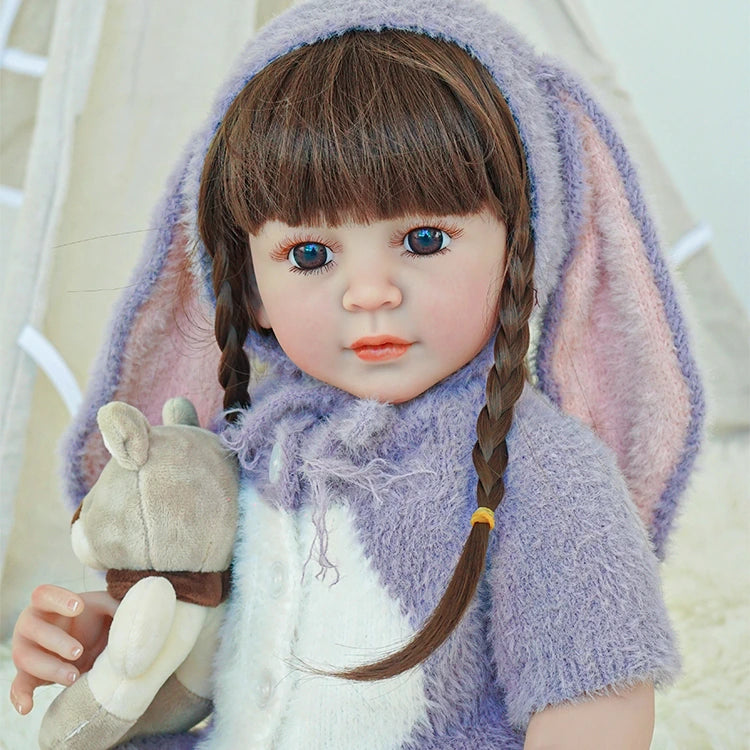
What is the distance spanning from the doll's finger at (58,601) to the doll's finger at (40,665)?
0.13ft

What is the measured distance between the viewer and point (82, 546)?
97 cm

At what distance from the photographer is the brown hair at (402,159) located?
842 millimetres

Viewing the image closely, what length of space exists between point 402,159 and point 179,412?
0.38 m

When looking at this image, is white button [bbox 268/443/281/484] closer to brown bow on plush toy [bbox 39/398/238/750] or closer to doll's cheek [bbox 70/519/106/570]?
brown bow on plush toy [bbox 39/398/238/750]

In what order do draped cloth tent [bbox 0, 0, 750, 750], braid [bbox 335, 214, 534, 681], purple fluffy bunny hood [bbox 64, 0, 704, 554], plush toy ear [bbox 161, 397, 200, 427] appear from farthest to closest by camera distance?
draped cloth tent [bbox 0, 0, 750, 750]
plush toy ear [bbox 161, 397, 200, 427]
purple fluffy bunny hood [bbox 64, 0, 704, 554]
braid [bbox 335, 214, 534, 681]

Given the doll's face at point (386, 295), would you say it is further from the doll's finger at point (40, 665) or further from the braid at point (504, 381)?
the doll's finger at point (40, 665)

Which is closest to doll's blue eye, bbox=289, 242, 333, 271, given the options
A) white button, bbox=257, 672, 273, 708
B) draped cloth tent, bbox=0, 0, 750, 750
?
white button, bbox=257, 672, 273, 708

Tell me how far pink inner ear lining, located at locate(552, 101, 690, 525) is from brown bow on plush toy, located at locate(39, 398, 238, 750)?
1.21 ft

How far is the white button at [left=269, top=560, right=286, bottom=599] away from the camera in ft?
3.08

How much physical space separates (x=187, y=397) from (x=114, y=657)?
340 millimetres

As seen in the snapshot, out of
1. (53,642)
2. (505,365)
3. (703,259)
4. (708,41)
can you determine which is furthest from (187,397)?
(708,41)

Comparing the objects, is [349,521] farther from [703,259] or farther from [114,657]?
[703,259]

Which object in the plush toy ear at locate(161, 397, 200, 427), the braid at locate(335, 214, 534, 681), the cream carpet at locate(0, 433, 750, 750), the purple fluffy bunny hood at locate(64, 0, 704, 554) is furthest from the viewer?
the cream carpet at locate(0, 433, 750, 750)

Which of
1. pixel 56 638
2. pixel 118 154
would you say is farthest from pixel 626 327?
pixel 118 154
